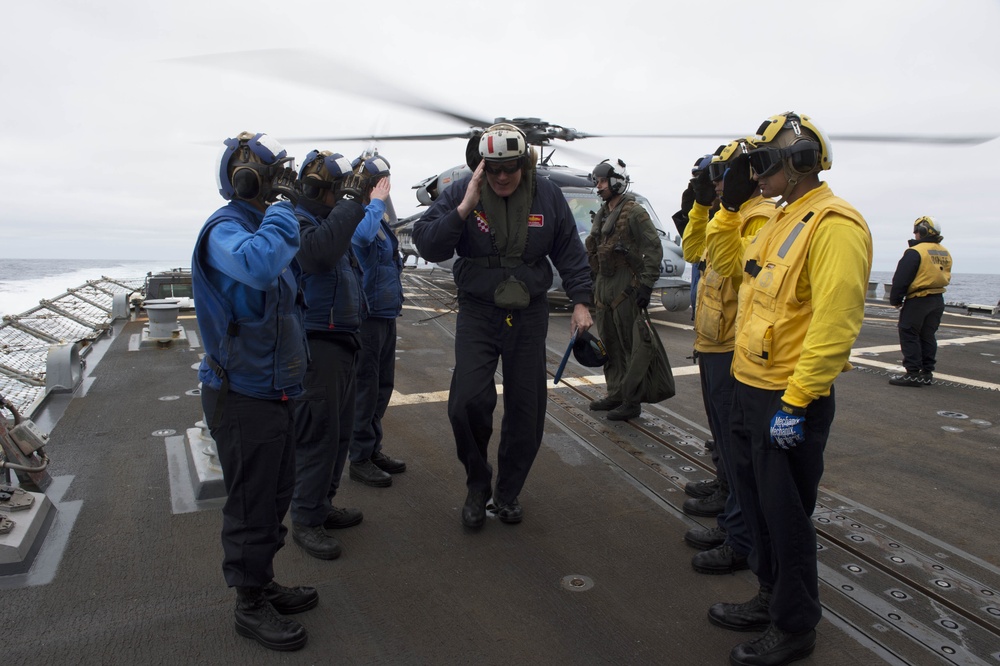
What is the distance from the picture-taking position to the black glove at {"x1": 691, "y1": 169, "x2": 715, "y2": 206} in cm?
343

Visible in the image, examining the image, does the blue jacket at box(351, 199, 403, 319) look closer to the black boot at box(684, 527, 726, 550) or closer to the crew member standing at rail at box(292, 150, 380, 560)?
the crew member standing at rail at box(292, 150, 380, 560)

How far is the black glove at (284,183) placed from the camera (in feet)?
8.95

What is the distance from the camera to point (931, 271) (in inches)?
305

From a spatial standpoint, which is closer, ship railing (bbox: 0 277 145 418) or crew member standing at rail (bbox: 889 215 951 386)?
ship railing (bbox: 0 277 145 418)

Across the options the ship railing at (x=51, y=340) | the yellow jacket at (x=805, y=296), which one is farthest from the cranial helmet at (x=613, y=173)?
the ship railing at (x=51, y=340)

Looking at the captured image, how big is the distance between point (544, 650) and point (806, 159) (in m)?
2.20

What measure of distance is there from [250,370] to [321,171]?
45.9 inches

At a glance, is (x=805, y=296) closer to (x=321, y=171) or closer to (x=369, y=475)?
(x=321, y=171)

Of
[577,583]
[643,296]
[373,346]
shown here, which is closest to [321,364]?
[373,346]

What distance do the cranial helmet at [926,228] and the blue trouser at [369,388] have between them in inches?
275

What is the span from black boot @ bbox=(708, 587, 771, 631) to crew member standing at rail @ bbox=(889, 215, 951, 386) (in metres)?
5.86

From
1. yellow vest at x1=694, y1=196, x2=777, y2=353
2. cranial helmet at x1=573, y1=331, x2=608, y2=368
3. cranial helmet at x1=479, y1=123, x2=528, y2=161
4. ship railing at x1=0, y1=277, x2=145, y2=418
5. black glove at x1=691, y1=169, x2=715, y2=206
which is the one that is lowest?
ship railing at x1=0, y1=277, x2=145, y2=418

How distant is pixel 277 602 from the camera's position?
281cm

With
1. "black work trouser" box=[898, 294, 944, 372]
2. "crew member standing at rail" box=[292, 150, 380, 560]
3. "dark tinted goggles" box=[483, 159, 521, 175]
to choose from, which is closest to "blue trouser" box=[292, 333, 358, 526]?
"crew member standing at rail" box=[292, 150, 380, 560]
